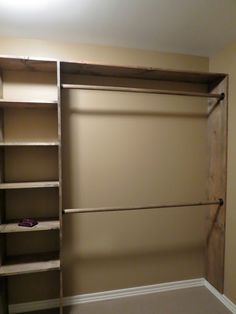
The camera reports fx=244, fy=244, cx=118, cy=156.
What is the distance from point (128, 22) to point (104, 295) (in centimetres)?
245

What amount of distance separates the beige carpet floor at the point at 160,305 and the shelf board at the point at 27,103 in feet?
6.10

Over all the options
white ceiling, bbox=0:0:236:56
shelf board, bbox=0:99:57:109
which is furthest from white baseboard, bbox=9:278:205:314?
white ceiling, bbox=0:0:236:56

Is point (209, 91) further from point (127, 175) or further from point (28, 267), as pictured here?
point (28, 267)

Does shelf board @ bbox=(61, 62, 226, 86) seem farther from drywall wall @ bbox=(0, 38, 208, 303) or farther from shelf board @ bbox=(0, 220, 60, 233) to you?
shelf board @ bbox=(0, 220, 60, 233)

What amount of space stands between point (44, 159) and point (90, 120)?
0.56 m

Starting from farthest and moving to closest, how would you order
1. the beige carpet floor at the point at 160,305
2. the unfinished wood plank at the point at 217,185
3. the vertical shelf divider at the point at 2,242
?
the unfinished wood plank at the point at 217,185, the beige carpet floor at the point at 160,305, the vertical shelf divider at the point at 2,242

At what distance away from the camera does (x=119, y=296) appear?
2416 mm

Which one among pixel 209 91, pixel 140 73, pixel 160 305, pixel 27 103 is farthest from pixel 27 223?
pixel 209 91

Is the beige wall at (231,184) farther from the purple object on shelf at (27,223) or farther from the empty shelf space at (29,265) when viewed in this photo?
the purple object on shelf at (27,223)

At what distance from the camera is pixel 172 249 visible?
2553 millimetres

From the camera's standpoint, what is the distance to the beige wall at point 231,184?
224 cm

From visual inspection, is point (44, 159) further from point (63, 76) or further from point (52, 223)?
point (63, 76)

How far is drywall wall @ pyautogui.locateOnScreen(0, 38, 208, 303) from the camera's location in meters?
2.27

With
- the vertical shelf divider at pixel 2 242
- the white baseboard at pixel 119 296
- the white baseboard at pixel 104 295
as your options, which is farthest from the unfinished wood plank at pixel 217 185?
the vertical shelf divider at pixel 2 242
